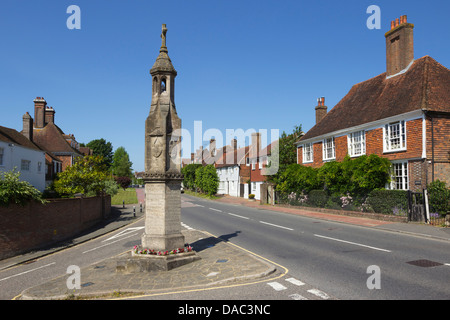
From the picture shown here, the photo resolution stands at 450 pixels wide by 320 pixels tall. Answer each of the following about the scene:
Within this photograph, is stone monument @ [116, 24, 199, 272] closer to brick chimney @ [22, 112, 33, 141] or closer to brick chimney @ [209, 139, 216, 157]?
brick chimney @ [22, 112, 33, 141]

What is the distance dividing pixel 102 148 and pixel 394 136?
98.9 meters

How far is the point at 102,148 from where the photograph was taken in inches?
4077

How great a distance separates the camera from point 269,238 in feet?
46.1

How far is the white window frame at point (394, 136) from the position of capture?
814 inches

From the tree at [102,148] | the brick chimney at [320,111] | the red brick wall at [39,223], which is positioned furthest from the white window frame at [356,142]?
the tree at [102,148]

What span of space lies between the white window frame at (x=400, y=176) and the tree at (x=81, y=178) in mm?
21641

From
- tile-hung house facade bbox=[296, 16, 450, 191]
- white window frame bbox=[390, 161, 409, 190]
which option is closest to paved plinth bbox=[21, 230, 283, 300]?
tile-hung house facade bbox=[296, 16, 450, 191]

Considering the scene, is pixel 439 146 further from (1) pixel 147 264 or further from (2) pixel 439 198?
(1) pixel 147 264

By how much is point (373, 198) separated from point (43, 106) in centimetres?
4189

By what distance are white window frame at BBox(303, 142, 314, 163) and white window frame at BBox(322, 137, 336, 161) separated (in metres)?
1.93

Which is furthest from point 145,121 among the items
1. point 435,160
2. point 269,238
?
point 435,160

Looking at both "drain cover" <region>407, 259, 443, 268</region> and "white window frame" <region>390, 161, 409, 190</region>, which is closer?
"drain cover" <region>407, 259, 443, 268</region>

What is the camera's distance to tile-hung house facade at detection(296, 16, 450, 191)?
1900 centimetres
